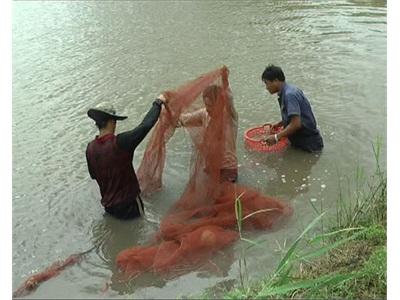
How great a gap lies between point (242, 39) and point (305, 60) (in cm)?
200

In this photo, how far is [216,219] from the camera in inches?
197

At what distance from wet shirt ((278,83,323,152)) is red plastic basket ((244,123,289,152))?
161 millimetres

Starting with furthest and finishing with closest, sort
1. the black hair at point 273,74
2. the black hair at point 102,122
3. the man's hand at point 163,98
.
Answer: the black hair at point 273,74, the man's hand at point 163,98, the black hair at point 102,122

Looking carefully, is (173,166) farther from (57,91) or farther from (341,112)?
(57,91)

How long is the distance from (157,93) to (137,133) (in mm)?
3996

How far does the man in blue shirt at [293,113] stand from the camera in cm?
618

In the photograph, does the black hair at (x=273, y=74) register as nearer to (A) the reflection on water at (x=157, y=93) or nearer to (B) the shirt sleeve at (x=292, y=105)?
(B) the shirt sleeve at (x=292, y=105)

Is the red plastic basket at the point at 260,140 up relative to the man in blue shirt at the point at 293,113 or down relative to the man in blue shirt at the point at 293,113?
down

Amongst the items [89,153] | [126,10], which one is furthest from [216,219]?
[126,10]

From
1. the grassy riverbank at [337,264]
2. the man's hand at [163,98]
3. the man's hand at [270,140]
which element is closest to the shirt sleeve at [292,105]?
the man's hand at [270,140]

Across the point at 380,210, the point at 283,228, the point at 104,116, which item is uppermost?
the point at 104,116

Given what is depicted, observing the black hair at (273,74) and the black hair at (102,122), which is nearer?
the black hair at (102,122)

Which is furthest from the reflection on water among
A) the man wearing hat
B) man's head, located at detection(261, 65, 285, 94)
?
man's head, located at detection(261, 65, 285, 94)

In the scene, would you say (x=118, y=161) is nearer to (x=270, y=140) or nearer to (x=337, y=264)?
(x=270, y=140)
